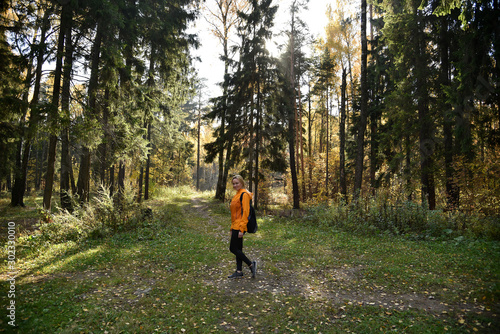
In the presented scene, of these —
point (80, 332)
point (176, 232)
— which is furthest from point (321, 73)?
point (80, 332)

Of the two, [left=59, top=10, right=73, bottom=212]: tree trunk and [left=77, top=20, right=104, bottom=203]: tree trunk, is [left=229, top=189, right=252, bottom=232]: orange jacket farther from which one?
[left=77, top=20, right=104, bottom=203]: tree trunk

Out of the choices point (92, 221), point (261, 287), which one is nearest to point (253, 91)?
point (92, 221)

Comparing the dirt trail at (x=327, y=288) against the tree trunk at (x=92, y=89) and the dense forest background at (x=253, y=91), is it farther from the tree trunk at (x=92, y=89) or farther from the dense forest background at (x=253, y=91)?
the tree trunk at (x=92, y=89)

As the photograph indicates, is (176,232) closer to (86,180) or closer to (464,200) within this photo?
(86,180)

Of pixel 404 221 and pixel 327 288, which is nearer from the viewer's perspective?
pixel 327 288

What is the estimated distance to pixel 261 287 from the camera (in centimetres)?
524

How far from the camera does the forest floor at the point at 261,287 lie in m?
3.78

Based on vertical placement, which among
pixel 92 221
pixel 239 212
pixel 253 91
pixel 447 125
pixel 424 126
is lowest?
pixel 92 221

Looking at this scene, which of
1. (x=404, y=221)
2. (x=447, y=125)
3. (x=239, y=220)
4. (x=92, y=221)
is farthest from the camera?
(x=447, y=125)

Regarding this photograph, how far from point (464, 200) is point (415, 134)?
14.5 feet

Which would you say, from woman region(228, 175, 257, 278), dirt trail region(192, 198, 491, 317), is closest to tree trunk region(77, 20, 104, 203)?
woman region(228, 175, 257, 278)

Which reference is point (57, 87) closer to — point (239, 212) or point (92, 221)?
point (92, 221)

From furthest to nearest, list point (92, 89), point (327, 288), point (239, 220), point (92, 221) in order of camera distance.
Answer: point (92, 89)
point (92, 221)
point (239, 220)
point (327, 288)

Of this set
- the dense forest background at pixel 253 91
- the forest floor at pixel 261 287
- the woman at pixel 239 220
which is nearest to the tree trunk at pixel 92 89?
the dense forest background at pixel 253 91
